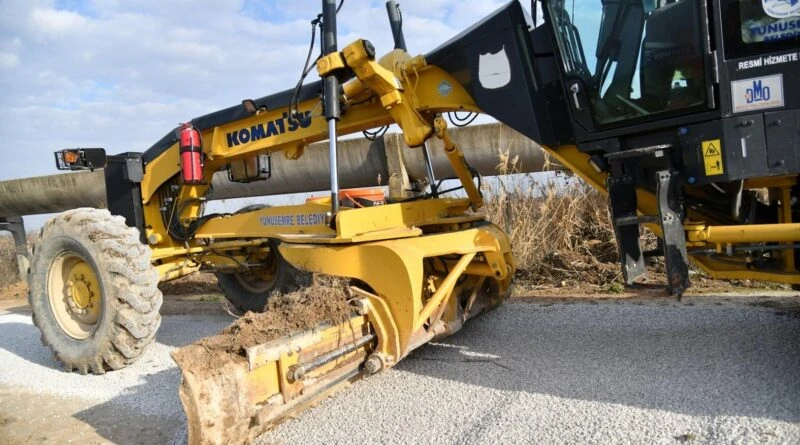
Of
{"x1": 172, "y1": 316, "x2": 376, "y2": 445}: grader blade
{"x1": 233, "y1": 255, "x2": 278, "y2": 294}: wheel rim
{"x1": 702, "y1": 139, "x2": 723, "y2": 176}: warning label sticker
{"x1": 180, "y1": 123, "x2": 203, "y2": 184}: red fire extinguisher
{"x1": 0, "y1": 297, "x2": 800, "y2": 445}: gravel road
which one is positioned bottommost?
{"x1": 0, "y1": 297, "x2": 800, "y2": 445}: gravel road

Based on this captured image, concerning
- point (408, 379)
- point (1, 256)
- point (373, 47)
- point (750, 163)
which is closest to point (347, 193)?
point (373, 47)

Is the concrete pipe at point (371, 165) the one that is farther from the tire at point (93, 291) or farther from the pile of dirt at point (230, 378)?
the pile of dirt at point (230, 378)

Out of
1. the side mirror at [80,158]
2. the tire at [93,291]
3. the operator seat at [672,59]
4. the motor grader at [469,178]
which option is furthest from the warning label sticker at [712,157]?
the side mirror at [80,158]

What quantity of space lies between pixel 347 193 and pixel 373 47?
171cm

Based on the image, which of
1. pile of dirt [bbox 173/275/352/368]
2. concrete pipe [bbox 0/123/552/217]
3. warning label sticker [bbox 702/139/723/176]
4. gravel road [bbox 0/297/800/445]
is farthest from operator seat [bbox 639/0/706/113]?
concrete pipe [bbox 0/123/552/217]

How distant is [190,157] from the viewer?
4.89 m

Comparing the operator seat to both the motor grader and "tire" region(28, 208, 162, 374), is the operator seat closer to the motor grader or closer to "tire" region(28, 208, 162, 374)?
the motor grader

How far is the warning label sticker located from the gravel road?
113 centimetres

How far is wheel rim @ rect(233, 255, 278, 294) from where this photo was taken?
5441mm

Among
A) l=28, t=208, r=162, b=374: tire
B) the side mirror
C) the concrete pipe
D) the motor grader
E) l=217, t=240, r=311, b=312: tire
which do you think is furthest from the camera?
the concrete pipe

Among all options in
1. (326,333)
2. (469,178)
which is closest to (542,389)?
(326,333)

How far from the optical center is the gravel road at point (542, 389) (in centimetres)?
258

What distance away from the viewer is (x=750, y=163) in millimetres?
2857

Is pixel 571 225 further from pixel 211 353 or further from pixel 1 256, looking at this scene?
pixel 1 256
